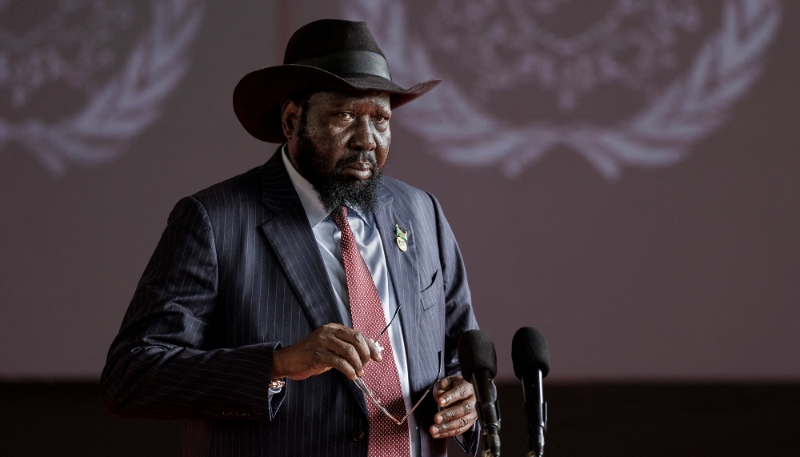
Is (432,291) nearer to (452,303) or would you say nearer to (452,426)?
(452,303)

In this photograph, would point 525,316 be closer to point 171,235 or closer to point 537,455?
point 171,235

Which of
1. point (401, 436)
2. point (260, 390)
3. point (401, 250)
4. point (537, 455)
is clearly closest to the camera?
point (537, 455)

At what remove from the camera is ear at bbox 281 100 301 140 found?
1.98 metres

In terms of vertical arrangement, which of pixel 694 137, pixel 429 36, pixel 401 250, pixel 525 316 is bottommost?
pixel 525 316

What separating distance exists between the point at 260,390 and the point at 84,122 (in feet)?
7.66

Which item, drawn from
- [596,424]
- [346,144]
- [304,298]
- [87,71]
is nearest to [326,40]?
[346,144]

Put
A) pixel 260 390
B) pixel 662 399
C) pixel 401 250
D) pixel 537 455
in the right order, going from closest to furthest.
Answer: pixel 537 455
pixel 260 390
pixel 401 250
pixel 662 399

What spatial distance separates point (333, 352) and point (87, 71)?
253 centimetres

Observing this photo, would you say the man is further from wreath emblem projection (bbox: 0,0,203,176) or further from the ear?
wreath emblem projection (bbox: 0,0,203,176)

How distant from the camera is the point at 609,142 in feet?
11.5

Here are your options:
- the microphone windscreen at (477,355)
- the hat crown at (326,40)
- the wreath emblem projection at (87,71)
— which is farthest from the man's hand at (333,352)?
the wreath emblem projection at (87,71)

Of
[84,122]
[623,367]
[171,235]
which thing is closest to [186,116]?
[84,122]

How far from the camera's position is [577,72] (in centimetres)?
352

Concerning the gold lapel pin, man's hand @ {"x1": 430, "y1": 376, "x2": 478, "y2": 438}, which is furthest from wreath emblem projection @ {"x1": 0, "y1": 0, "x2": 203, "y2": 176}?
man's hand @ {"x1": 430, "y1": 376, "x2": 478, "y2": 438}
